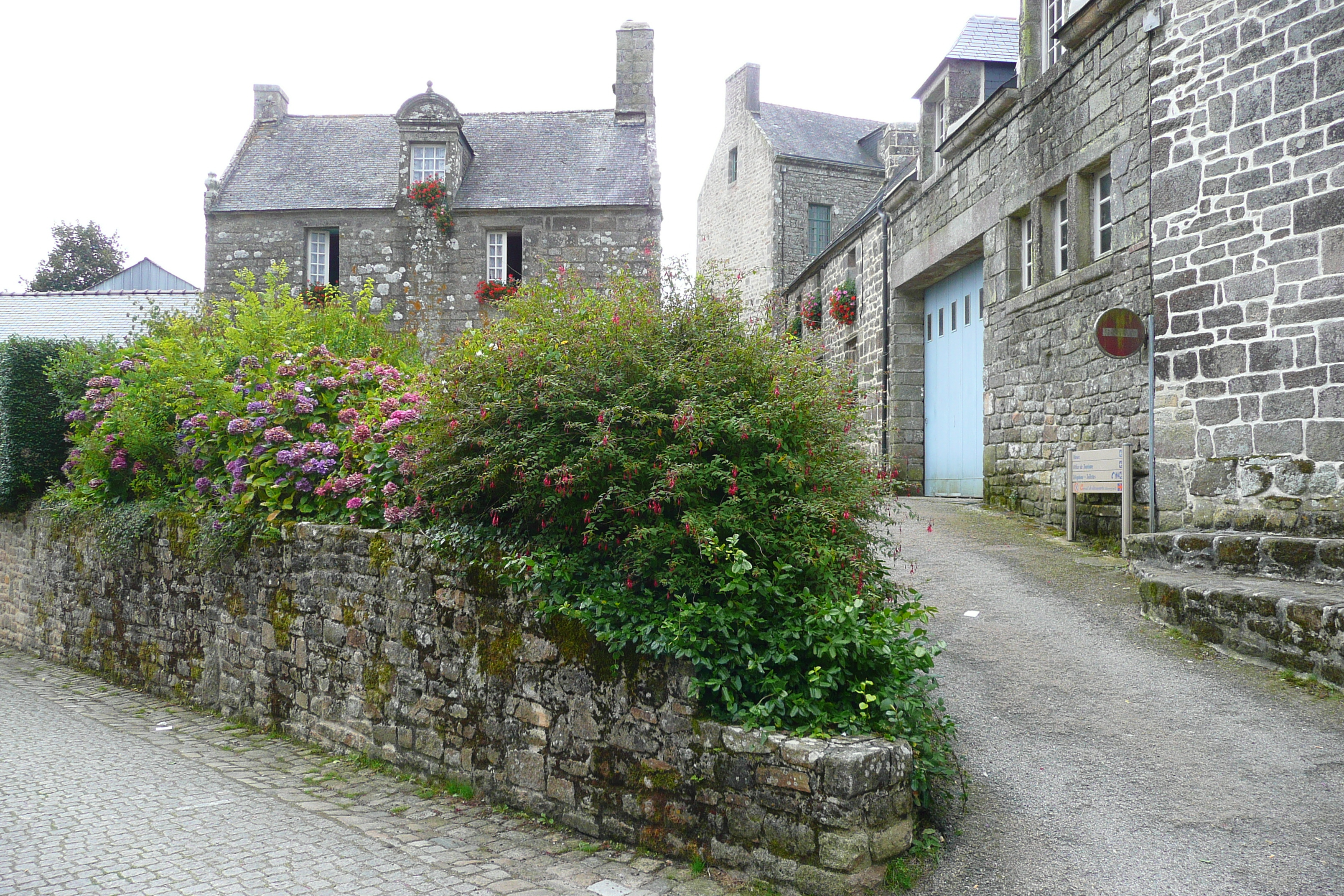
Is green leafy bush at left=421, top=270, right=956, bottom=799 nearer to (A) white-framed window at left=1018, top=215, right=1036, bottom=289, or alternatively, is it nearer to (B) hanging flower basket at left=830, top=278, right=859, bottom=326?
(A) white-framed window at left=1018, top=215, right=1036, bottom=289

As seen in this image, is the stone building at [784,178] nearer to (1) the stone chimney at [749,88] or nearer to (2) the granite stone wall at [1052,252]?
(1) the stone chimney at [749,88]

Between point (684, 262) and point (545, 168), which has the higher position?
point (545, 168)

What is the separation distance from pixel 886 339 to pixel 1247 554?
8.51m

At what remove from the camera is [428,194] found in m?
17.2

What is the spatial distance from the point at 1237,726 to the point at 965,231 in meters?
8.44

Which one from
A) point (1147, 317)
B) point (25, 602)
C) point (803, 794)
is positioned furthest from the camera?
point (25, 602)

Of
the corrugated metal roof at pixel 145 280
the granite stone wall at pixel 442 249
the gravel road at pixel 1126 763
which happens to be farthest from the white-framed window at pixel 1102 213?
the corrugated metal roof at pixel 145 280

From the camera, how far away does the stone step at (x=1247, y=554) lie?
237 inches

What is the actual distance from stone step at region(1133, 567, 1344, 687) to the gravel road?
0.49 feet

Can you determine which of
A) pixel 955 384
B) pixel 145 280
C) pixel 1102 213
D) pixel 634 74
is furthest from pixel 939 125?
pixel 145 280

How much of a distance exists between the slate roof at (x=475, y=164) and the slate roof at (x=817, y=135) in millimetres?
8140

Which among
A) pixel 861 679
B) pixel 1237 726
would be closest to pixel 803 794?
pixel 861 679

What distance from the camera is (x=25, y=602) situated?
37.6 ft

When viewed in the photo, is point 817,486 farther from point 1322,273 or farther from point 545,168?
point 545,168
